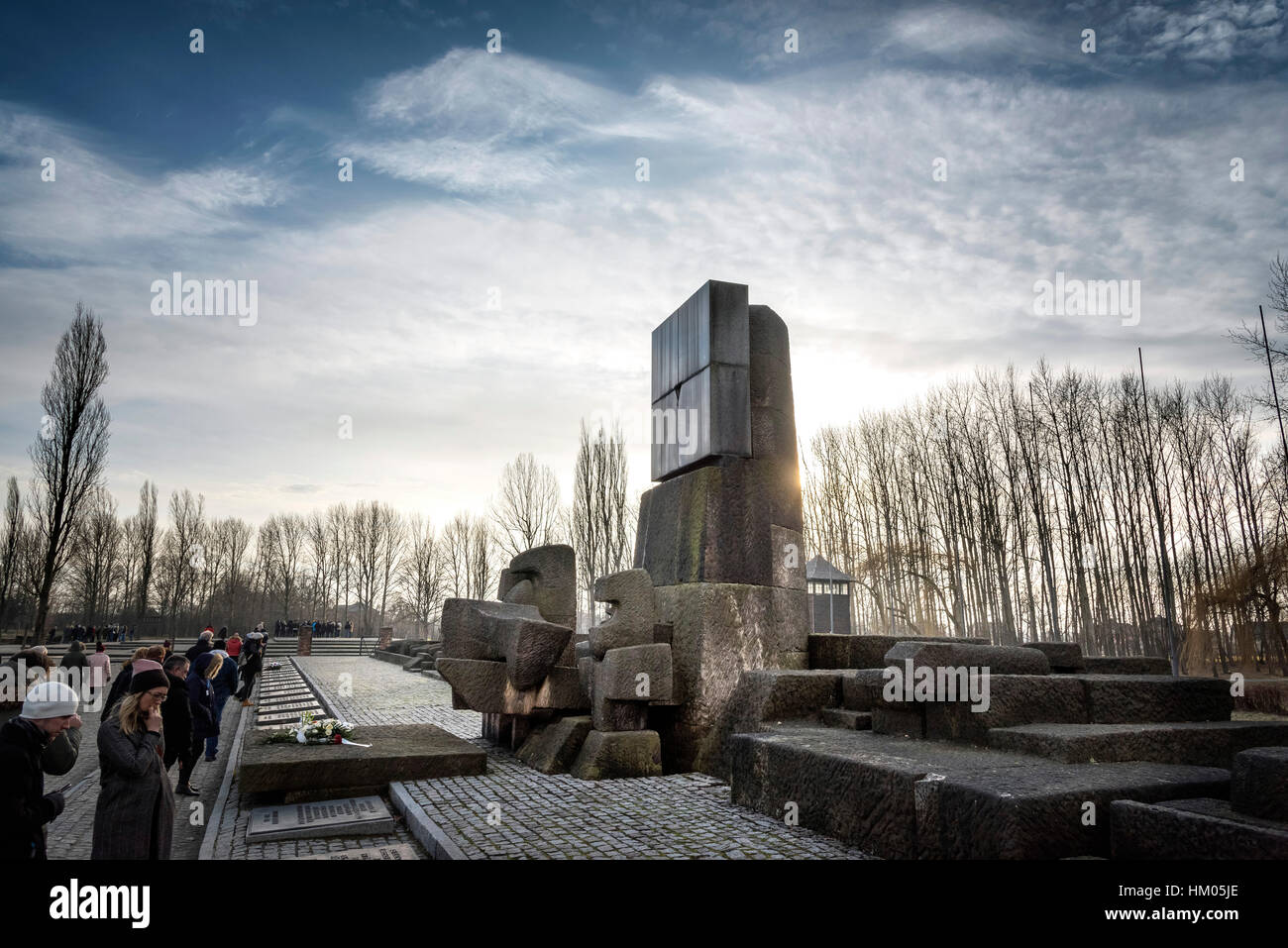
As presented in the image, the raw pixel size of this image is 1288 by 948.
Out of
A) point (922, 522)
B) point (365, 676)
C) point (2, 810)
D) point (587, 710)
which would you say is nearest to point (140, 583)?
point (365, 676)

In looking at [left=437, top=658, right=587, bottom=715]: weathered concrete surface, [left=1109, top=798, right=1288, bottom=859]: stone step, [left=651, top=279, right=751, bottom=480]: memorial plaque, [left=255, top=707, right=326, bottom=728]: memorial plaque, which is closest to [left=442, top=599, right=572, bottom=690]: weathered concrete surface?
[left=437, top=658, right=587, bottom=715]: weathered concrete surface

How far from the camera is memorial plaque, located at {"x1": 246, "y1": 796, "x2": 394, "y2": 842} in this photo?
570cm

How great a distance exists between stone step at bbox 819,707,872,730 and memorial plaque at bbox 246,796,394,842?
12.9 ft

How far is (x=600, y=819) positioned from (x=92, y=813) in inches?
216

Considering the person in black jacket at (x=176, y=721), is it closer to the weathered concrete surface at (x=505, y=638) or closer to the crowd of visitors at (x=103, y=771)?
the weathered concrete surface at (x=505, y=638)

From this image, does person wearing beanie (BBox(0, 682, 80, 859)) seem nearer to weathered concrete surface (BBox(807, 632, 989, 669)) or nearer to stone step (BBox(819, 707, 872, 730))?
stone step (BBox(819, 707, 872, 730))

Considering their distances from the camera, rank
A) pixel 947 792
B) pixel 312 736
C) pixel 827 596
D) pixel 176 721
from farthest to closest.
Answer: pixel 827 596, pixel 312 736, pixel 176 721, pixel 947 792

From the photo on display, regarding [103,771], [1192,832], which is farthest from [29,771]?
[1192,832]

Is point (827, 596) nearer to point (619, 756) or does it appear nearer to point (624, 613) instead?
point (624, 613)

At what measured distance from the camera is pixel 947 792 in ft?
13.3

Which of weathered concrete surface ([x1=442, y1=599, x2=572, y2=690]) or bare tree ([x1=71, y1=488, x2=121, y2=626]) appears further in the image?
Answer: bare tree ([x1=71, y1=488, x2=121, y2=626])

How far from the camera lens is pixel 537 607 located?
1046cm
